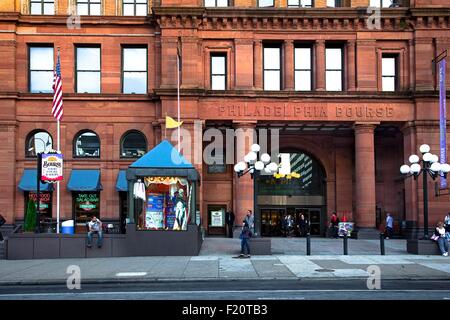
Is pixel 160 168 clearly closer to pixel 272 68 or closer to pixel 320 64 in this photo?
pixel 272 68

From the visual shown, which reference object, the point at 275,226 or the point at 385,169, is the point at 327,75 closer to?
the point at 385,169

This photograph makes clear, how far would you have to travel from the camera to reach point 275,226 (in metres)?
41.6

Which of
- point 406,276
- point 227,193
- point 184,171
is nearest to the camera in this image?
point 406,276

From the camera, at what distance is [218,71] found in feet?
125

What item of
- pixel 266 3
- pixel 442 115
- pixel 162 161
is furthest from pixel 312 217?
pixel 162 161

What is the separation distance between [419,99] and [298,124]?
793 cm

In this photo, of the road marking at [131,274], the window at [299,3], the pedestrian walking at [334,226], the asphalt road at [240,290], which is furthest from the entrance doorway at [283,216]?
the asphalt road at [240,290]

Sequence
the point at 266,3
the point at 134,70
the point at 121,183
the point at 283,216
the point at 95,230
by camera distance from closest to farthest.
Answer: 1. the point at 95,230
2. the point at 121,183
3. the point at 134,70
4. the point at 266,3
5. the point at 283,216

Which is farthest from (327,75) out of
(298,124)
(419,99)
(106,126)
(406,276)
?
(406,276)

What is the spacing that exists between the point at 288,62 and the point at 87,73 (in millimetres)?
13463

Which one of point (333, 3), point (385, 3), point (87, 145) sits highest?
point (333, 3)

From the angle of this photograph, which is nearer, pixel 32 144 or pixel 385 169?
pixel 32 144

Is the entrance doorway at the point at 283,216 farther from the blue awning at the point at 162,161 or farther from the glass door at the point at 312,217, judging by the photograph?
the blue awning at the point at 162,161
